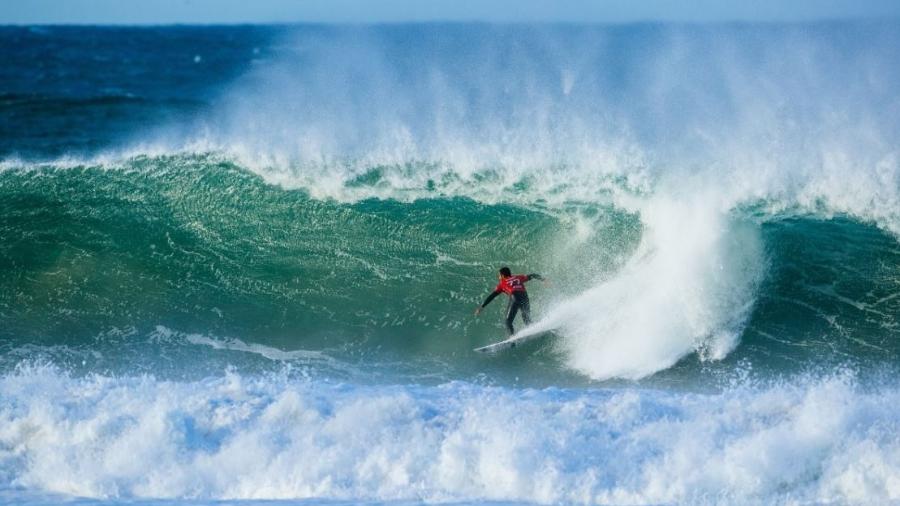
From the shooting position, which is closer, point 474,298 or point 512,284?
point 512,284

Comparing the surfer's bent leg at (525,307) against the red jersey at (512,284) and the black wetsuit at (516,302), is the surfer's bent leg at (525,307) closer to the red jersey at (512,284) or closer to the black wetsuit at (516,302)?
the black wetsuit at (516,302)

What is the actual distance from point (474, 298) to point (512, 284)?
3.29 feet

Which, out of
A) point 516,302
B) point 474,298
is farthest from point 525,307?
point 474,298

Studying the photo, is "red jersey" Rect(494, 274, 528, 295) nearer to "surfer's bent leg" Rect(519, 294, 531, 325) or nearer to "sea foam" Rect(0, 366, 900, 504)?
"surfer's bent leg" Rect(519, 294, 531, 325)

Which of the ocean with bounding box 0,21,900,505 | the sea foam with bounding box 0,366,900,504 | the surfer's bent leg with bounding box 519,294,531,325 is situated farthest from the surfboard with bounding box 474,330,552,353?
the sea foam with bounding box 0,366,900,504

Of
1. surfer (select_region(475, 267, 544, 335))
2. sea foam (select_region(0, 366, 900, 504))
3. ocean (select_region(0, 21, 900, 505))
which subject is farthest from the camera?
surfer (select_region(475, 267, 544, 335))

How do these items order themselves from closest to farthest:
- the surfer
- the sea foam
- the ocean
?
the sea foam → the ocean → the surfer

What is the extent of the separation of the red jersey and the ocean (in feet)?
1.73

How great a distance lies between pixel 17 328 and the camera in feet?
32.3

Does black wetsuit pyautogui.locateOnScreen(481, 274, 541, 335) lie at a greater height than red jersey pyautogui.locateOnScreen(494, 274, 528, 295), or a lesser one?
lesser

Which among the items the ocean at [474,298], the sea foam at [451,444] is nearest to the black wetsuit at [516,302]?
the ocean at [474,298]

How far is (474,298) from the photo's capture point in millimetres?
10039

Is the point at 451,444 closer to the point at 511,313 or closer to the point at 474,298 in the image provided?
the point at 511,313

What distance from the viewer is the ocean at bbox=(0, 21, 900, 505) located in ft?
21.9
